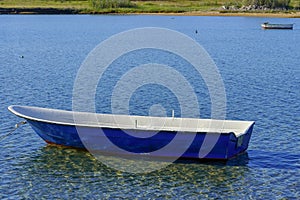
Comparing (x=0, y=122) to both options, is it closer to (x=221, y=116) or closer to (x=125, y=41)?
(x=221, y=116)

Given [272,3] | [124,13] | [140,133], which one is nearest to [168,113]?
[140,133]

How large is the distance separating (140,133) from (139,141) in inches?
20.2

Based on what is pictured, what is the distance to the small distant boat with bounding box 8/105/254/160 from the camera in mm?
22234

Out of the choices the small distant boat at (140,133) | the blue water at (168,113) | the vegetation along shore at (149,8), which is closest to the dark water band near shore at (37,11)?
the vegetation along shore at (149,8)

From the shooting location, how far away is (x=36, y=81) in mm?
41469

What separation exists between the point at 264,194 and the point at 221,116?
10742 mm

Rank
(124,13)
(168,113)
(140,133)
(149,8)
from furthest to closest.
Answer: (149,8) < (124,13) < (168,113) < (140,133)

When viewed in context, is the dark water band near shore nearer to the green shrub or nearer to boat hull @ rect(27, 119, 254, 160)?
the green shrub

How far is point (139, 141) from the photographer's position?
2272 cm

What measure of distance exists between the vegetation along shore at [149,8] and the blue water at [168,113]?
75606mm

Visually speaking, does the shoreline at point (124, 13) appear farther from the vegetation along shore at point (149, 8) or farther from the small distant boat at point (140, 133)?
the small distant boat at point (140, 133)

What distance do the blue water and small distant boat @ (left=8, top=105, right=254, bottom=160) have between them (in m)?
0.63

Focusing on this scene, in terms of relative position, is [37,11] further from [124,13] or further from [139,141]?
[139,141]

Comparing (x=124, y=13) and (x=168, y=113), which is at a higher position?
(x=168, y=113)
